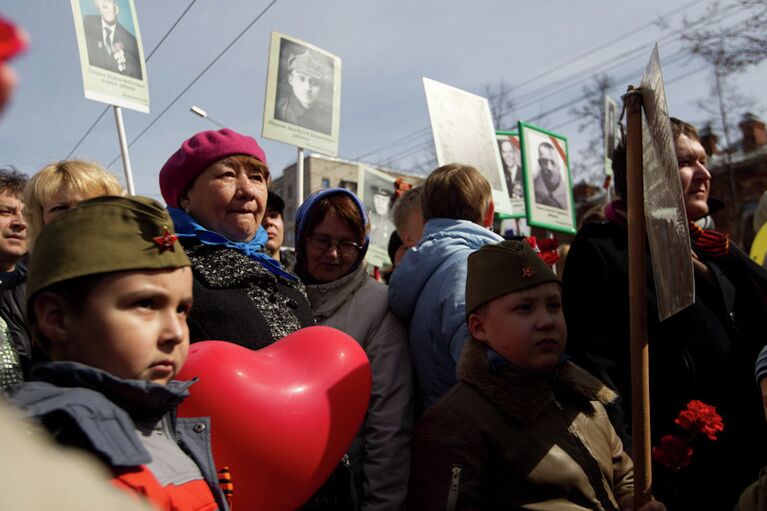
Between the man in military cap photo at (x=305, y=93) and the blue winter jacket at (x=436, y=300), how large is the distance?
8.40 ft

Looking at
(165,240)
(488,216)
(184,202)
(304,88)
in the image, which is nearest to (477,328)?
(488,216)

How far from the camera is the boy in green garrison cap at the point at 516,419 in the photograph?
196cm

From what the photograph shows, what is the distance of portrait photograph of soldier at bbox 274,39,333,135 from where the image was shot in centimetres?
481

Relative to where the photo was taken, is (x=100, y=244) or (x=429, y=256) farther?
(x=429, y=256)

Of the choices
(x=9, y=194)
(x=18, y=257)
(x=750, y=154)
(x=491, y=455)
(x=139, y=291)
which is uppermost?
(x=750, y=154)

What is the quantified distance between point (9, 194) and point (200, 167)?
1.11 meters

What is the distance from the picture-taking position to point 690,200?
2697mm

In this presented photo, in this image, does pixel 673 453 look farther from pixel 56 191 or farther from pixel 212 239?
pixel 56 191

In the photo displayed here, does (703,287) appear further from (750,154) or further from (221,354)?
(750,154)

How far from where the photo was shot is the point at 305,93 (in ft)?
16.1

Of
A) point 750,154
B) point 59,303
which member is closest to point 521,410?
point 59,303

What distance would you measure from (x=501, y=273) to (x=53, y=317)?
4.58 feet

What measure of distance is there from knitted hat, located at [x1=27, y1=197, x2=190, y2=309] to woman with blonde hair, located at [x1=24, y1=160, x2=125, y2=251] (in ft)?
3.23

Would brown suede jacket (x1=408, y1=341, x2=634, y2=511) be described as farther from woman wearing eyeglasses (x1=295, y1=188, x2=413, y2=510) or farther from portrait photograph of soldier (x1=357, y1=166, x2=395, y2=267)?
portrait photograph of soldier (x1=357, y1=166, x2=395, y2=267)
